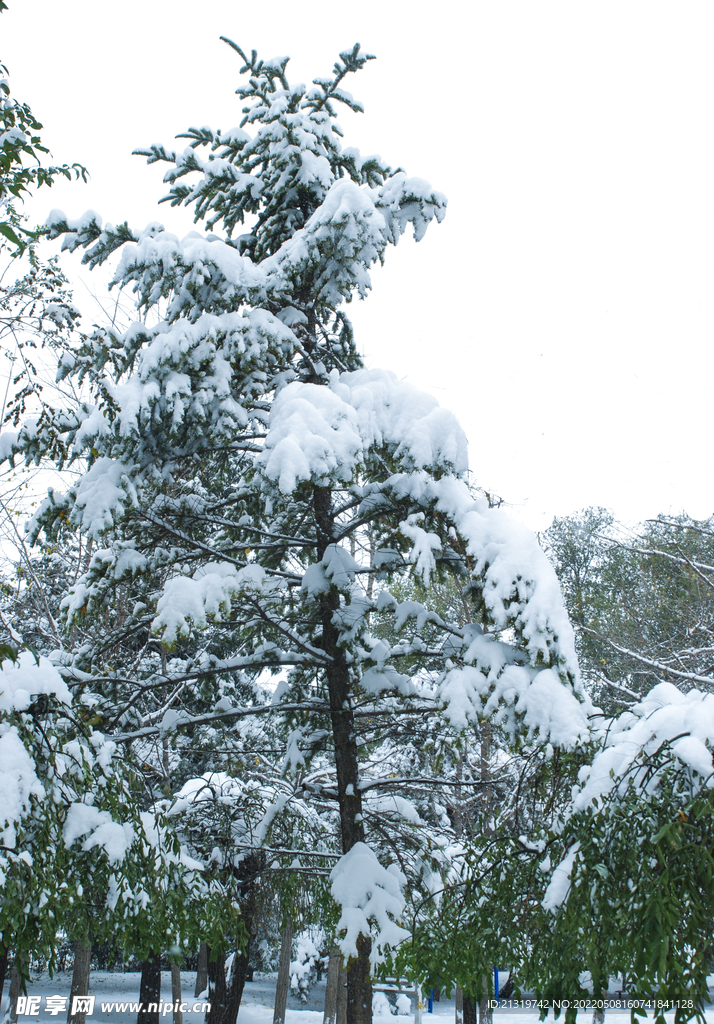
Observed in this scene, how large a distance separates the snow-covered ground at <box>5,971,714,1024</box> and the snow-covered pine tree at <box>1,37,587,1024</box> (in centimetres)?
1627

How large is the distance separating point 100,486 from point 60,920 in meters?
3.52

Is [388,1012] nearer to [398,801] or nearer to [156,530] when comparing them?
[398,801]

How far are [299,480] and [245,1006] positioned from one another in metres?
26.3

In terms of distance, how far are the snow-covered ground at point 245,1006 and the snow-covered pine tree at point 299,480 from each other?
16.3 m

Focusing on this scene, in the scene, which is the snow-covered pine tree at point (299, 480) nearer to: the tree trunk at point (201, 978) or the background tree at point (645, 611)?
the background tree at point (645, 611)

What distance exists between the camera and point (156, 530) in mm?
7410

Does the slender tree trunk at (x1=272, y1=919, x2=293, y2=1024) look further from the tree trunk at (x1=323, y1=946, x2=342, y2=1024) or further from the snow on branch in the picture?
the snow on branch

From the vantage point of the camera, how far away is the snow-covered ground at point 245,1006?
20.9m

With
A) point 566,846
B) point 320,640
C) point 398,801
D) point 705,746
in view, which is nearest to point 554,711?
point 566,846

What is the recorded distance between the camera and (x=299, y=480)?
5508 mm

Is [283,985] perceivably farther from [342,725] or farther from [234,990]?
[342,725]

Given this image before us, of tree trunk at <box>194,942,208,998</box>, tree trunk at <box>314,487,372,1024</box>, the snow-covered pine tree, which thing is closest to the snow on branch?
the snow-covered pine tree

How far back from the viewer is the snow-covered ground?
68.6 ft

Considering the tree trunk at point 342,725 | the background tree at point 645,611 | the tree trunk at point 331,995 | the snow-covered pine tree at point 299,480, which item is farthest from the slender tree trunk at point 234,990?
the background tree at point 645,611
